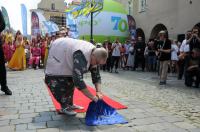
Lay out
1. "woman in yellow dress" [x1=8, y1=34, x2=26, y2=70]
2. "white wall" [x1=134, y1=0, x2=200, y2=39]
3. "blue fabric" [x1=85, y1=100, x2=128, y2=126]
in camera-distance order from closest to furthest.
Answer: "blue fabric" [x1=85, y1=100, x2=128, y2=126]
"woman in yellow dress" [x1=8, y1=34, x2=26, y2=70]
"white wall" [x1=134, y1=0, x2=200, y2=39]

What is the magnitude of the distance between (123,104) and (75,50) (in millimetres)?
1940

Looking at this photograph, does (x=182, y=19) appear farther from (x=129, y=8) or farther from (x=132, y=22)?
(x=129, y=8)

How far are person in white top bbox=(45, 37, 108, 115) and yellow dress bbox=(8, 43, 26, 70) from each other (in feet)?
38.1

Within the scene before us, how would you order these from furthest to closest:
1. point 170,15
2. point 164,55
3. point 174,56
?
point 170,15 < point 174,56 < point 164,55

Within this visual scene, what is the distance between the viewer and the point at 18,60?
15805 millimetres

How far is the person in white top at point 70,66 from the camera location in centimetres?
418

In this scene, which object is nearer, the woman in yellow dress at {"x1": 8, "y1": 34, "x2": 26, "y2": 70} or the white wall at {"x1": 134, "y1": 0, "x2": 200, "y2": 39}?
the woman in yellow dress at {"x1": 8, "y1": 34, "x2": 26, "y2": 70}

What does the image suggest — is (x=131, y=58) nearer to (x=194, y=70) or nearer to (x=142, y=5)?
(x=194, y=70)

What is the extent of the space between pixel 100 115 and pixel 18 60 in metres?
12.2

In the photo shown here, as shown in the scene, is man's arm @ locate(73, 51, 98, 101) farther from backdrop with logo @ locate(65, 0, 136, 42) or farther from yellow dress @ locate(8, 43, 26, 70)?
backdrop with logo @ locate(65, 0, 136, 42)

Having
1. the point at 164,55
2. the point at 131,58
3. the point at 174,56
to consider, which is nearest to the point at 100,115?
the point at 164,55

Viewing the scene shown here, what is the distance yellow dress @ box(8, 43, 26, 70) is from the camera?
622 inches

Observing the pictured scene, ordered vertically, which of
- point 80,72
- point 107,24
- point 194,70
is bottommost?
point 194,70

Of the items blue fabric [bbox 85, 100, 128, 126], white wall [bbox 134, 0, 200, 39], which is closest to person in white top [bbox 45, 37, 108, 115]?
blue fabric [bbox 85, 100, 128, 126]
